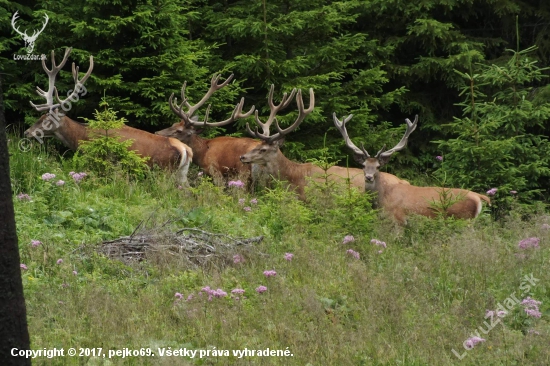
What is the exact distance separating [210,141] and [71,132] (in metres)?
2.03

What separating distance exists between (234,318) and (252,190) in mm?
5921

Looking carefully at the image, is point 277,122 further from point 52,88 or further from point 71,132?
point 52,88

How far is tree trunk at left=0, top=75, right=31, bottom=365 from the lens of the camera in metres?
5.04

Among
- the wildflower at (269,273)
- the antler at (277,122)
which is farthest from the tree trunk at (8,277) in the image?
the antler at (277,122)

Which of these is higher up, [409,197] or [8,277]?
[8,277]

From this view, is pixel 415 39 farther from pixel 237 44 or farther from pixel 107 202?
pixel 107 202

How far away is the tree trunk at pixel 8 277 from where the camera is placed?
5043 millimetres

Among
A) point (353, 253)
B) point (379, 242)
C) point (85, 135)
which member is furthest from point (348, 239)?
point (85, 135)

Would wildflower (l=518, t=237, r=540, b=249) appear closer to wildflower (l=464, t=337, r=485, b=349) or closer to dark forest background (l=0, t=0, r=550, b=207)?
wildflower (l=464, t=337, r=485, b=349)

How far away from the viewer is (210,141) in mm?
13570

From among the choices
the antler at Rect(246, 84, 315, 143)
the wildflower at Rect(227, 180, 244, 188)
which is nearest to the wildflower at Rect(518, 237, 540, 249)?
the wildflower at Rect(227, 180, 244, 188)

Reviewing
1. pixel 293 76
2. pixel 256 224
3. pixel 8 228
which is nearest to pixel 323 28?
pixel 293 76

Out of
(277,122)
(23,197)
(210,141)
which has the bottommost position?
(210,141)

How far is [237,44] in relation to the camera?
48.6 feet
